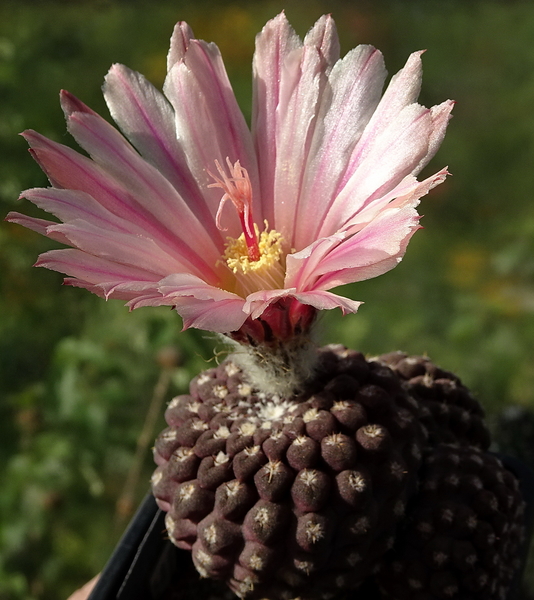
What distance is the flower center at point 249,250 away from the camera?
2.30ft

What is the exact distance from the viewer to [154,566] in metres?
0.86

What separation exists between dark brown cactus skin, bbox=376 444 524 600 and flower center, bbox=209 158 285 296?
0.27 meters

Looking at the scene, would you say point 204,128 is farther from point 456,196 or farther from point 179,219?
point 456,196

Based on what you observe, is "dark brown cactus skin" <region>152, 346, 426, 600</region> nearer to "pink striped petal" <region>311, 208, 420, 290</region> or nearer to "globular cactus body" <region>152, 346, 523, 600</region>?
"globular cactus body" <region>152, 346, 523, 600</region>

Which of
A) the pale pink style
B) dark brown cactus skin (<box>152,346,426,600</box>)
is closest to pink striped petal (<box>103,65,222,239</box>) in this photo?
the pale pink style

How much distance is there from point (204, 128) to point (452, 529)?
0.49 meters

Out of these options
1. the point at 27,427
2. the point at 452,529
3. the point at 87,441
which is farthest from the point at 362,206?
the point at 27,427

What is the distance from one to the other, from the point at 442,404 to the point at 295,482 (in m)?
0.28

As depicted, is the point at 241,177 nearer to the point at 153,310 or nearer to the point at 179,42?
the point at 179,42

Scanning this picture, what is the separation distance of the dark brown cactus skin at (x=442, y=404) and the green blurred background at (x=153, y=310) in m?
0.16

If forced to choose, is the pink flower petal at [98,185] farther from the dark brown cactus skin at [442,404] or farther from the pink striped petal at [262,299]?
the dark brown cactus skin at [442,404]

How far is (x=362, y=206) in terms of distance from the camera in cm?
68

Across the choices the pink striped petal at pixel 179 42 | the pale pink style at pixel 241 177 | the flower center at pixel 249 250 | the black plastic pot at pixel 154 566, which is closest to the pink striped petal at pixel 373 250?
the pale pink style at pixel 241 177

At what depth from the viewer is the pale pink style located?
60 cm
